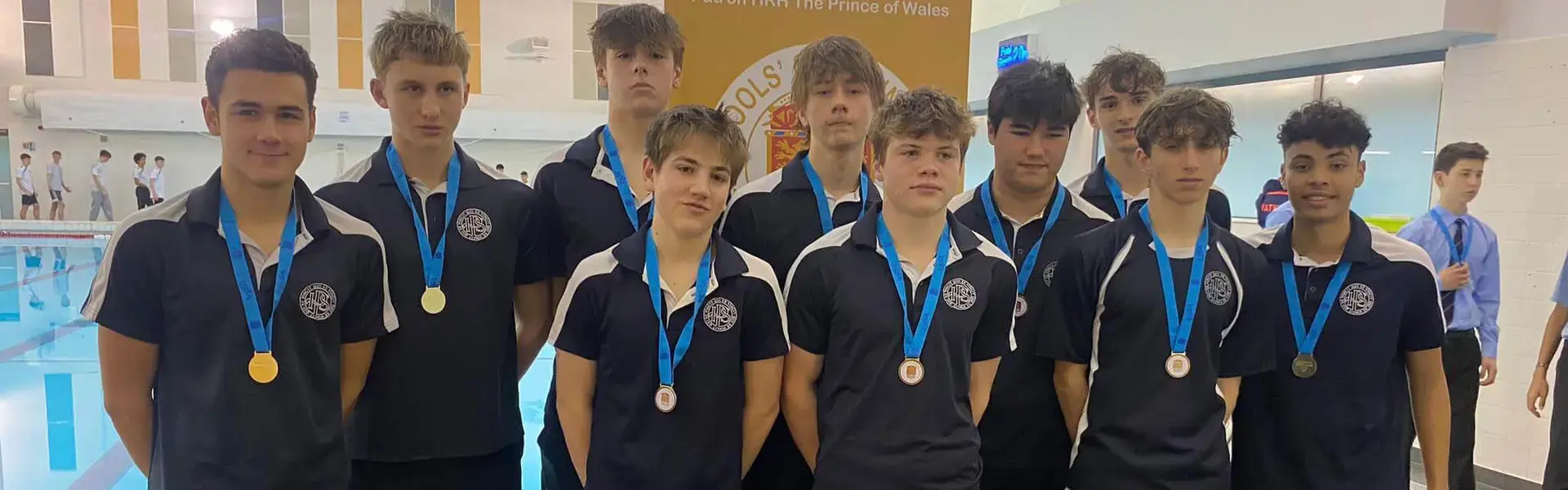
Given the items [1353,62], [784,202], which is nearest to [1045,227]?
[784,202]

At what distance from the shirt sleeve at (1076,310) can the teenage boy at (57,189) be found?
2333cm

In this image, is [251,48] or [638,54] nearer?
[251,48]

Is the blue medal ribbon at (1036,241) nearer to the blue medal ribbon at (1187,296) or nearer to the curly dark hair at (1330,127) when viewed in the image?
the blue medal ribbon at (1187,296)

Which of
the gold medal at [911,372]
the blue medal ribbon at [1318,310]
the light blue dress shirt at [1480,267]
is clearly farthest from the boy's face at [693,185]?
the light blue dress shirt at [1480,267]

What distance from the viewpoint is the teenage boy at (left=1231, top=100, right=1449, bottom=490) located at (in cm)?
252

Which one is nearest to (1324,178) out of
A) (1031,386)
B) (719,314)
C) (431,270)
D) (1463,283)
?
(1031,386)

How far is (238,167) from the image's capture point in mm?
2092

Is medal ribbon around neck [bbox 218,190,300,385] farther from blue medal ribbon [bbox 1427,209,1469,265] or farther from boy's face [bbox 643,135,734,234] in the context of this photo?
blue medal ribbon [bbox 1427,209,1469,265]

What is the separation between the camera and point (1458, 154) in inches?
197

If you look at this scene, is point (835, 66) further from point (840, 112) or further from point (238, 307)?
point (238, 307)

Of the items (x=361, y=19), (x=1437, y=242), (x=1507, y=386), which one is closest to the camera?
(x=1437, y=242)

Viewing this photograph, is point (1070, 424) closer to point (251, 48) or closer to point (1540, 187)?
point (251, 48)

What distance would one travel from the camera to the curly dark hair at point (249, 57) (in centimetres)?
208

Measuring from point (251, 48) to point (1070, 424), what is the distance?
2450 millimetres
